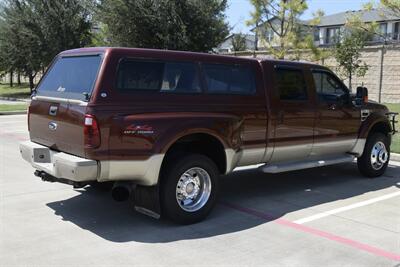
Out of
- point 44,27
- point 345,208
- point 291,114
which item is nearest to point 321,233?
point 345,208

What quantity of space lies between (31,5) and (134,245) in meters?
29.6

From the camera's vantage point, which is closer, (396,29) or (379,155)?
(379,155)

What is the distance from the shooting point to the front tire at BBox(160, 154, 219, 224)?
5.49 m

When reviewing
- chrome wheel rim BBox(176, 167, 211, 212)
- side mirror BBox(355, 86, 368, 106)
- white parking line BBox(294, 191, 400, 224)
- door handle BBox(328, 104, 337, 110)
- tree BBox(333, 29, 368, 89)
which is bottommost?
white parking line BBox(294, 191, 400, 224)

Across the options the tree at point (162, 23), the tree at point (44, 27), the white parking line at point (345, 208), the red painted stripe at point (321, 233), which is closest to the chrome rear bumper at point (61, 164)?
the red painted stripe at point (321, 233)

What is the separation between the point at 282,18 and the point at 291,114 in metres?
16.5

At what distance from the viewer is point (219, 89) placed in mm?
6117

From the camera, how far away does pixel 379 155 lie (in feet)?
28.0

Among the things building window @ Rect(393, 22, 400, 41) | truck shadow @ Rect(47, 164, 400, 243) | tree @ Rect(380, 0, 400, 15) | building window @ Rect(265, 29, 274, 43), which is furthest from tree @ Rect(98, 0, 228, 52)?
building window @ Rect(393, 22, 400, 41)

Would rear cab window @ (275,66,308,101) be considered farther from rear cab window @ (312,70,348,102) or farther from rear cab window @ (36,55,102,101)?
rear cab window @ (36,55,102,101)

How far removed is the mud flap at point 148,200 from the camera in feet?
18.0

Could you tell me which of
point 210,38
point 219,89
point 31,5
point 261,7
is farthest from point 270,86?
point 31,5

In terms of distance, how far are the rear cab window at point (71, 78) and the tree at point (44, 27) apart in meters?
24.7

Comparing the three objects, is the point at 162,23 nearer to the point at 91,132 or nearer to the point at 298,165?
the point at 298,165
